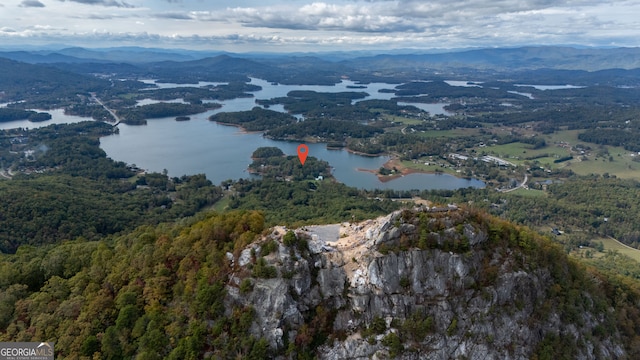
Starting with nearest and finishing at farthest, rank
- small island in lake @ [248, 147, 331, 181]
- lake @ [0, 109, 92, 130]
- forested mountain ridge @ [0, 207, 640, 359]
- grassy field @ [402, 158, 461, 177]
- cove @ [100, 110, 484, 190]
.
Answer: forested mountain ridge @ [0, 207, 640, 359] < small island in lake @ [248, 147, 331, 181] < cove @ [100, 110, 484, 190] < grassy field @ [402, 158, 461, 177] < lake @ [0, 109, 92, 130]

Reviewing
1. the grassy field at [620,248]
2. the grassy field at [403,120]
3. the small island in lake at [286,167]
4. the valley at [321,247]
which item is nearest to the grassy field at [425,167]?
the valley at [321,247]

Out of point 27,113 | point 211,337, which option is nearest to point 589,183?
point 211,337

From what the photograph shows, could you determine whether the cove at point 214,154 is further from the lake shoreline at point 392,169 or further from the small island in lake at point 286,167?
the small island in lake at point 286,167

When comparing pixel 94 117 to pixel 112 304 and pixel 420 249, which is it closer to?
pixel 112 304

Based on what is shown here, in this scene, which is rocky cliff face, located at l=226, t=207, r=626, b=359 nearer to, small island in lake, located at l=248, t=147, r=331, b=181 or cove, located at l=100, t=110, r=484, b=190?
cove, located at l=100, t=110, r=484, b=190

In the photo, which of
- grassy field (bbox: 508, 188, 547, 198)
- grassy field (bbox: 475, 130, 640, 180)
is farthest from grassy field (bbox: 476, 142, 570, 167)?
grassy field (bbox: 508, 188, 547, 198)

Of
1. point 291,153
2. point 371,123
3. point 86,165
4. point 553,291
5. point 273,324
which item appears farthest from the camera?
point 371,123

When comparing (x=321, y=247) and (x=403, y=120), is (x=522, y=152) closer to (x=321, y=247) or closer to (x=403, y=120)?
(x=403, y=120)
